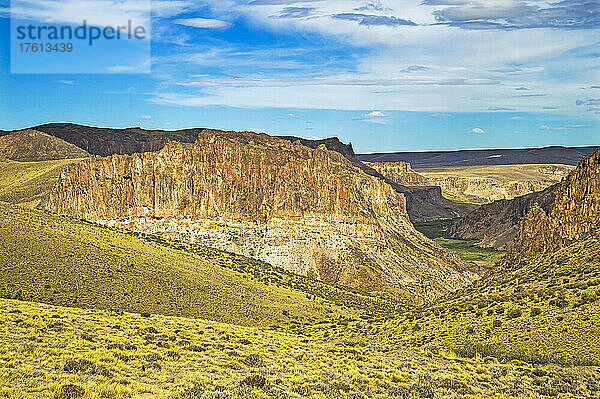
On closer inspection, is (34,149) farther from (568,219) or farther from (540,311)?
(540,311)

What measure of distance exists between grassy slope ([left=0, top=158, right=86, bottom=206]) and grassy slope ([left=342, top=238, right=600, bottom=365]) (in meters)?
88.6

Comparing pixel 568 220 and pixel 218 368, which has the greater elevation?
pixel 568 220

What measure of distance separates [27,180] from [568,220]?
115 metres

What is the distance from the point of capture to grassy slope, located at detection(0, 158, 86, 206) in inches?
4434

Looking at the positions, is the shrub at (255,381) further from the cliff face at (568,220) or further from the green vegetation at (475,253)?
the green vegetation at (475,253)

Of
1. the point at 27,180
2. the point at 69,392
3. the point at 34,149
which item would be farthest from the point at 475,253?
the point at 69,392

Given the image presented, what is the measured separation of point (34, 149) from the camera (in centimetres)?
19100

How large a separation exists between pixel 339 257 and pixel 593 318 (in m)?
64.9

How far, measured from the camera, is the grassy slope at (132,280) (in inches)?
1813

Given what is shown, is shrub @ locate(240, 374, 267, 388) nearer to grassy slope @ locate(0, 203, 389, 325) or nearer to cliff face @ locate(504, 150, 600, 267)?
grassy slope @ locate(0, 203, 389, 325)

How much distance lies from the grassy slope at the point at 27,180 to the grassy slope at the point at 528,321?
8865cm

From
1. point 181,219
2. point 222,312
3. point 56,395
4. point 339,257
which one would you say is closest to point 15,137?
point 181,219

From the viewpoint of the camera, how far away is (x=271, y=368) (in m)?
24.8

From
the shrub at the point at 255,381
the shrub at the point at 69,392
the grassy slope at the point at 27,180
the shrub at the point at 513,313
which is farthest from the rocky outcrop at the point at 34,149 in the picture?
the shrub at the point at 69,392
